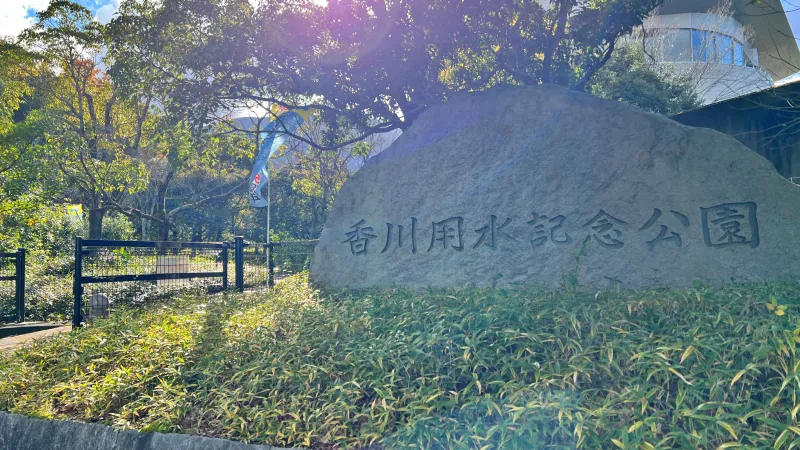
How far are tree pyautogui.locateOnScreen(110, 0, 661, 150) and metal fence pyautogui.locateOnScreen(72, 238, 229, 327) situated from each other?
6.48ft

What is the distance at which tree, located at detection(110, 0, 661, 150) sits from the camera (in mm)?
6805

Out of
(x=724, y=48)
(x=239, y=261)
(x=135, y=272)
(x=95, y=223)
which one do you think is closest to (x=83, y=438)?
(x=135, y=272)

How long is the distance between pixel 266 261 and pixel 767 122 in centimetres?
798

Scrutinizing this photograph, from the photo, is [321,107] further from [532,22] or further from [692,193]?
[692,193]


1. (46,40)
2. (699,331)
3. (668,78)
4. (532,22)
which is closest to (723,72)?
(668,78)

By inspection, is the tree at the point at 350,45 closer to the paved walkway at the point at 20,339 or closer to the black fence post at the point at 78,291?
the black fence post at the point at 78,291

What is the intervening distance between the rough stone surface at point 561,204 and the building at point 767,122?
8.57 feet

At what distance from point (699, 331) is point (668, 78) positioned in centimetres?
1427

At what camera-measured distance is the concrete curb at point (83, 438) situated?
10.2 feet

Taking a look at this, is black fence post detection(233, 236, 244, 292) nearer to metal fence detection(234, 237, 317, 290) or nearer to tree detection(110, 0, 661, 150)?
metal fence detection(234, 237, 317, 290)

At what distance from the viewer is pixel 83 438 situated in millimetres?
3457

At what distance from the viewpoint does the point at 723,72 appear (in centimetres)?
2003

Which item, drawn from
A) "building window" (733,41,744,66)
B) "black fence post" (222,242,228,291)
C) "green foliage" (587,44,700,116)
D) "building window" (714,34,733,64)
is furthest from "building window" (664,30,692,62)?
"black fence post" (222,242,228,291)

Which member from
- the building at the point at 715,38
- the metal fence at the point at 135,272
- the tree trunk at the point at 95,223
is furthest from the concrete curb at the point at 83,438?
the building at the point at 715,38
